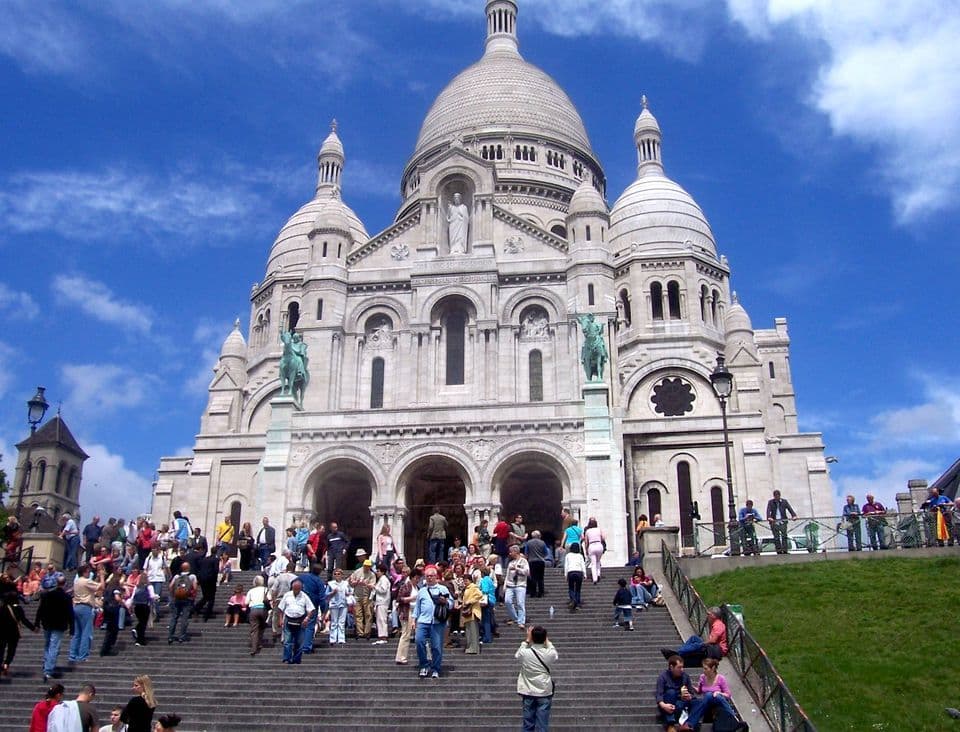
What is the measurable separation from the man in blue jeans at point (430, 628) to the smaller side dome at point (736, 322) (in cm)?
3595

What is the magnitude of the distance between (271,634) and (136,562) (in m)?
6.47

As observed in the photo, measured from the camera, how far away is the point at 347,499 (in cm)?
3988

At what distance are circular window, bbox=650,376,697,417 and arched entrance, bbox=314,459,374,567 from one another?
54.6 ft

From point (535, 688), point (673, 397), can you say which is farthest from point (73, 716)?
point (673, 397)

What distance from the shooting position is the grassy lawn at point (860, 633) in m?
16.3

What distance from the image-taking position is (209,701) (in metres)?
17.5

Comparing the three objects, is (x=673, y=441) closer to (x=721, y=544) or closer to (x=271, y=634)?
(x=721, y=544)

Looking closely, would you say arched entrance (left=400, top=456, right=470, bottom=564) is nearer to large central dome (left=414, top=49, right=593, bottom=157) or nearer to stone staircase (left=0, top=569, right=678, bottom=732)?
stone staircase (left=0, top=569, right=678, bottom=732)

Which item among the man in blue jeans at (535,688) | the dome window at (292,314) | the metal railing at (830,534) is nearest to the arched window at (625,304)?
the dome window at (292,314)

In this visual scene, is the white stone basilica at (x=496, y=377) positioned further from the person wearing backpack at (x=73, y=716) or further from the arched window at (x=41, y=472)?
the person wearing backpack at (x=73, y=716)

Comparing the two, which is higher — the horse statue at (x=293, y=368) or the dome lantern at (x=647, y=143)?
the dome lantern at (x=647, y=143)

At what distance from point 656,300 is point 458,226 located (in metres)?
14.6

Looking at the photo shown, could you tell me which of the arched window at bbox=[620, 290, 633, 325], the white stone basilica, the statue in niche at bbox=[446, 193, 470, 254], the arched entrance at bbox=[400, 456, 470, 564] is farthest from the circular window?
the arched entrance at bbox=[400, 456, 470, 564]

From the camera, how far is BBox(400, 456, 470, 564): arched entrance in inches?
1487
